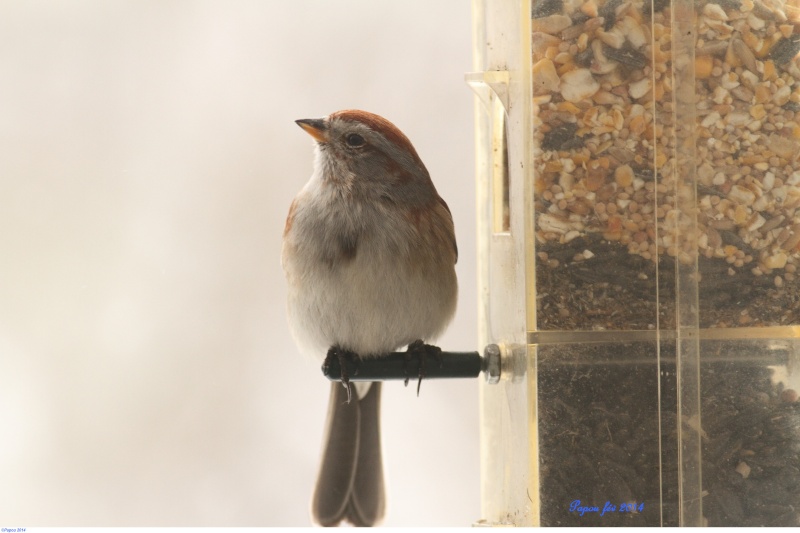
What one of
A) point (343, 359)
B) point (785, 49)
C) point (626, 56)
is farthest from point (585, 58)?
point (343, 359)

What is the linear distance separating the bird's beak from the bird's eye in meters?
0.06

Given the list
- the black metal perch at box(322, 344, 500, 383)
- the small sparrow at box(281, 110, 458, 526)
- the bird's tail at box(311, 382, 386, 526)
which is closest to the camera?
the black metal perch at box(322, 344, 500, 383)

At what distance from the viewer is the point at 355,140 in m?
2.37

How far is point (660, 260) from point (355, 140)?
36.7 inches

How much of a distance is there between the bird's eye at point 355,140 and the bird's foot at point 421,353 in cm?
52

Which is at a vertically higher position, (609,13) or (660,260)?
(609,13)

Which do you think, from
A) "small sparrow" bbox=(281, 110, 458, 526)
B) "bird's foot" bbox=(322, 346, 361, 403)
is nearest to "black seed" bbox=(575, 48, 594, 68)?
"small sparrow" bbox=(281, 110, 458, 526)

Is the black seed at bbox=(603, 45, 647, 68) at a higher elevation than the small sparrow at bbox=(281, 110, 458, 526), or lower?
higher

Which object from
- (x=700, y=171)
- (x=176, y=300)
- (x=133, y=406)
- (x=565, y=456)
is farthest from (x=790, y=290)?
(x=133, y=406)

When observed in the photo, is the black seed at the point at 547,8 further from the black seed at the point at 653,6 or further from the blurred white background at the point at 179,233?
the blurred white background at the point at 179,233

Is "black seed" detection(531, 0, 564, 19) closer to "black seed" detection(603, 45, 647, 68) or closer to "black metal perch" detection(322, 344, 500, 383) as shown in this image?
"black seed" detection(603, 45, 647, 68)

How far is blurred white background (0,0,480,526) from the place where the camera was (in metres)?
2.95

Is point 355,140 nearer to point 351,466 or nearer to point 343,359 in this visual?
point 343,359

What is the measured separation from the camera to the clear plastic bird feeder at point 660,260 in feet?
5.53
